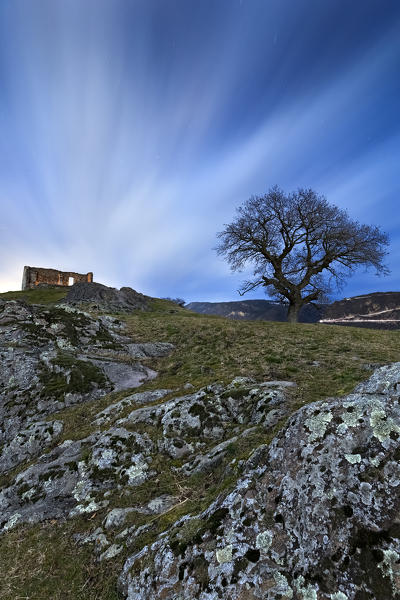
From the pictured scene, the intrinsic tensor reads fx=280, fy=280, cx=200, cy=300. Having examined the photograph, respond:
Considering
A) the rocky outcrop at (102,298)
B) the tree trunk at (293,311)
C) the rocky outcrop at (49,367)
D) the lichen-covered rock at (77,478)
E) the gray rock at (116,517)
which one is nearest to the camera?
the gray rock at (116,517)

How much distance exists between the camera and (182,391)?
11.1 meters

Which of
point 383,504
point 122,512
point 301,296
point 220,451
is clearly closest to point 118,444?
point 122,512

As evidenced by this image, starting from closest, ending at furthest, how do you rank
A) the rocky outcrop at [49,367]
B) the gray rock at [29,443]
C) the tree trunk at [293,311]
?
the gray rock at [29,443], the rocky outcrop at [49,367], the tree trunk at [293,311]

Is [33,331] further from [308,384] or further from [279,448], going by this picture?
[279,448]

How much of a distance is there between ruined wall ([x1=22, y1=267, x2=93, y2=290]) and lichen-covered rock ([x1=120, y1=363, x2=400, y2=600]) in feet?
296

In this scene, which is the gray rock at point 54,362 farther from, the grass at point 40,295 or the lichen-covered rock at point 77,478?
the grass at point 40,295

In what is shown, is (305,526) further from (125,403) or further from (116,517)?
(125,403)

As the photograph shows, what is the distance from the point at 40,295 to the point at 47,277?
2024 cm

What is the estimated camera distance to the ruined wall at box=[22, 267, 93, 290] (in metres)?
81.7

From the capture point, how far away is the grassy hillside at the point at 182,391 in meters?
4.72

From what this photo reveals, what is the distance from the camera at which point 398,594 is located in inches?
110

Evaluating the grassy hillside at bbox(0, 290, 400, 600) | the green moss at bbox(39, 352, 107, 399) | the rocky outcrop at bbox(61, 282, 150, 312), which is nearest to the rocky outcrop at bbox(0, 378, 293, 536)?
the grassy hillside at bbox(0, 290, 400, 600)

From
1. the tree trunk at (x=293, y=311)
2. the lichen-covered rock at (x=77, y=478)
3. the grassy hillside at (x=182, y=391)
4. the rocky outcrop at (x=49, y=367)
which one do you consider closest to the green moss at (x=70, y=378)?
the rocky outcrop at (x=49, y=367)

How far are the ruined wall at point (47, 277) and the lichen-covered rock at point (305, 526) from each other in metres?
90.3
